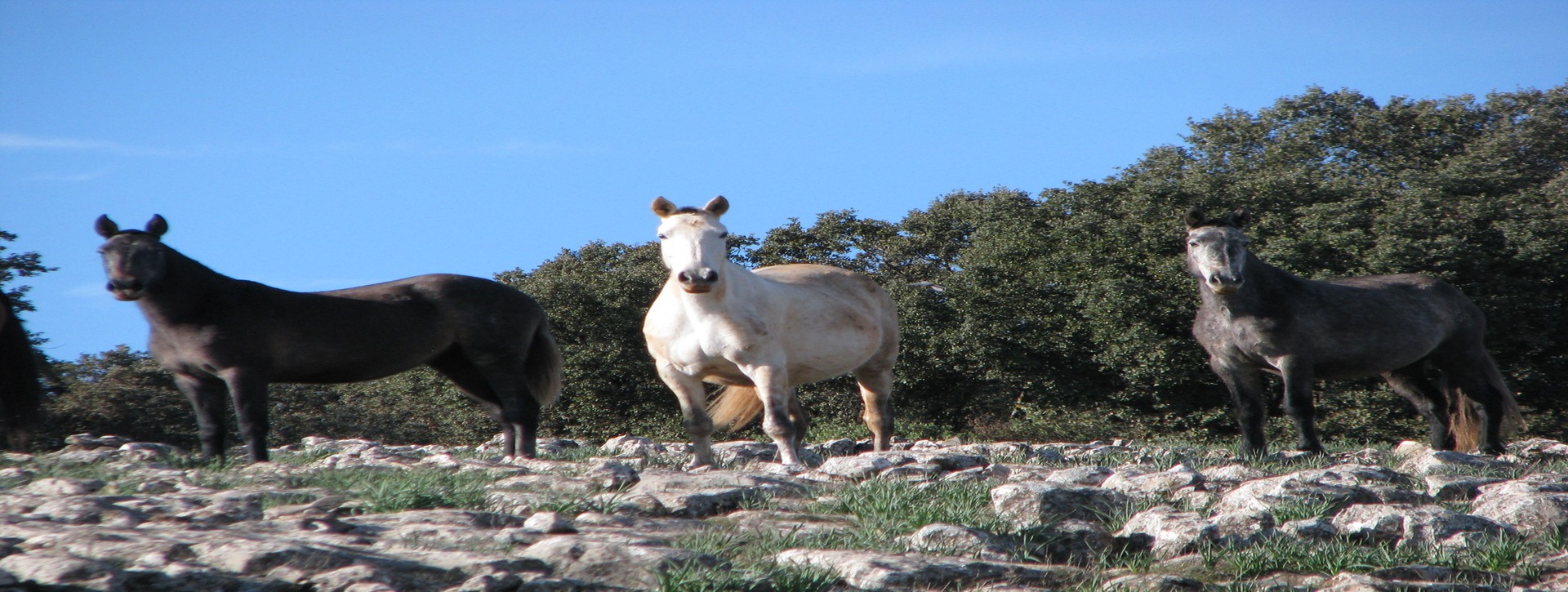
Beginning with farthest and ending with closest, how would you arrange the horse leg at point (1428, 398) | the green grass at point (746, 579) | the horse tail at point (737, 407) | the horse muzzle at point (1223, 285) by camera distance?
the horse leg at point (1428, 398) → the horse tail at point (737, 407) → the horse muzzle at point (1223, 285) → the green grass at point (746, 579)

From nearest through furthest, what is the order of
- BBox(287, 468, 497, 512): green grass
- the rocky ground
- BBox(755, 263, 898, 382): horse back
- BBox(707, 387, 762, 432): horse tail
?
1. the rocky ground
2. BBox(287, 468, 497, 512): green grass
3. BBox(755, 263, 898, 382): horse back
4. BBox(707, 387, 762, 432): horse tail

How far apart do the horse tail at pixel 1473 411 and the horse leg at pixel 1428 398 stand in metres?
0.11

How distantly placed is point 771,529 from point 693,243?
10.6 ft

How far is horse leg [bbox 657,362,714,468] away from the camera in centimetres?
944

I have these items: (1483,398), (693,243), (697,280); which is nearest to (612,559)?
(697,280)

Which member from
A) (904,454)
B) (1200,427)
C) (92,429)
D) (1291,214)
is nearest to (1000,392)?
(1200,427)

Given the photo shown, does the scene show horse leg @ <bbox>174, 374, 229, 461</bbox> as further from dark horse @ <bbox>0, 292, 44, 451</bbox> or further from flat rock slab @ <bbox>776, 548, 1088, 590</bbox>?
flat rock slab @ <bbox>776, 548, 1088, 590</bbox>

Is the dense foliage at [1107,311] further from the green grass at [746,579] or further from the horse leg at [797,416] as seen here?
the green grass at [746,579]

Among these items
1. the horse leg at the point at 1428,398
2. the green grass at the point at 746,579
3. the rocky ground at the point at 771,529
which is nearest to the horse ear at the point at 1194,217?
the horse leg at the point at 1428,398

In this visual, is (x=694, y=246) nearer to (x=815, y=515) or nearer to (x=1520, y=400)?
(x=815, y=515)

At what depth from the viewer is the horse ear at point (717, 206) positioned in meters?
8.95

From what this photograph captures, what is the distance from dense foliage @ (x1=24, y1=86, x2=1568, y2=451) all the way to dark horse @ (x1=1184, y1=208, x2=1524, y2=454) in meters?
11.8

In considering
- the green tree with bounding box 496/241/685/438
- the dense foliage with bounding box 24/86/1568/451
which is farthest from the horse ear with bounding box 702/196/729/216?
the green tree with bounding box 496/241/685/438

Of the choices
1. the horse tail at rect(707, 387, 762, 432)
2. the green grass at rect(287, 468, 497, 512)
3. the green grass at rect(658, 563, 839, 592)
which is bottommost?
the green grass at rect(658, 563, 839, 592)
